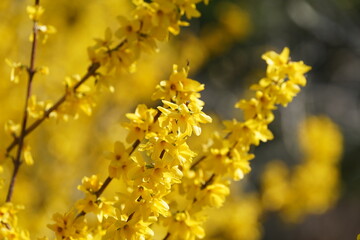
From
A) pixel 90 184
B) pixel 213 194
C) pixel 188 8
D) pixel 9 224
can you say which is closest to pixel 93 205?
pixel 90 184

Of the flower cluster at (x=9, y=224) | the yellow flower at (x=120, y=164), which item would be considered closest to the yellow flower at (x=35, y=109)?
the flower cluster at (x=9, y=224)

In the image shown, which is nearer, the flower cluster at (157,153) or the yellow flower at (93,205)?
the flower cluster at (157,153)

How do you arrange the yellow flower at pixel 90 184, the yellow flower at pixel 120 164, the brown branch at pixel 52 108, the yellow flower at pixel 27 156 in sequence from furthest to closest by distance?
the yellow flower at pixel 27 156 → the brown branch at pixel 52 108 → the yellow flower at pixel 90 184 → the yellow flower at pixel 120 164

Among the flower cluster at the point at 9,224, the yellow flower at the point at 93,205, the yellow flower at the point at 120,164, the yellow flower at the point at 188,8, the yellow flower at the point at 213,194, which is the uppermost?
the yellow flower at the point at 188,8

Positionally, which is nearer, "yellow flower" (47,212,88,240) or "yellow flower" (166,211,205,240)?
"yellow flower" (47,212,88,240)

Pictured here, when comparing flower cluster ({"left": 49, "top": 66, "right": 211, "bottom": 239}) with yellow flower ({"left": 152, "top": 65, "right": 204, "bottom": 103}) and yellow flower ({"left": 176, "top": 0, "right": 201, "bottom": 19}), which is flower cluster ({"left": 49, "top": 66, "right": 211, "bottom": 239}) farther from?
yellow flower ({"left": 176, "top": 0, "right": 201, "bottom": 19})

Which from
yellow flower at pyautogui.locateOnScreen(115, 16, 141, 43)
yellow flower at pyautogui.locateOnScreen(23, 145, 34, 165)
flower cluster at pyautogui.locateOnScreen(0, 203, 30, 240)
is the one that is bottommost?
flower cluster at pyautogui.locateOnScreen(0, 203, 30, 240)

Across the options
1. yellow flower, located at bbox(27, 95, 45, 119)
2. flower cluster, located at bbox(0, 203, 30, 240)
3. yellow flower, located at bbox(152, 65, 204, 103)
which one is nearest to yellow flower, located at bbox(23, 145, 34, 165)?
yellow flower, located at bbox(27, 95, 45, 119)

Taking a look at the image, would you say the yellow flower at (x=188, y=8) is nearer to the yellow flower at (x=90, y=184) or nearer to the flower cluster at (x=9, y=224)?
the yellow flower at (x=90, y=184)

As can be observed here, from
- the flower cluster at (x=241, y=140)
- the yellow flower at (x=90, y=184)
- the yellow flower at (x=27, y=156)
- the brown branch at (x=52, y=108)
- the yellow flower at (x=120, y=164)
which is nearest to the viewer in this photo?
the yellow flower at (x=120, y=164)
